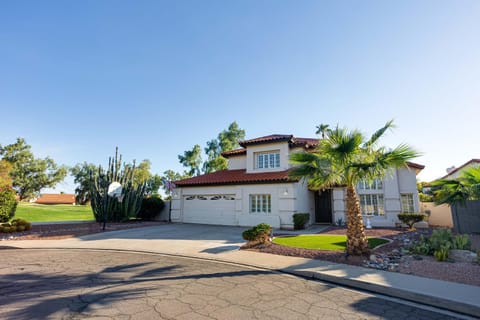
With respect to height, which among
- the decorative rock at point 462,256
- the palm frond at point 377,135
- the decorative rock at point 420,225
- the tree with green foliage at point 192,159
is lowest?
the decorative rock at point 420,225

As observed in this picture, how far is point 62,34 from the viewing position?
10.6m

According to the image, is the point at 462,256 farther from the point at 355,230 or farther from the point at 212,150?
the point at 212,150

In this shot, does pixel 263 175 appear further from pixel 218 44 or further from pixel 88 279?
pixel 88 279

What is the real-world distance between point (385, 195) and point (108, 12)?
64.3 feet

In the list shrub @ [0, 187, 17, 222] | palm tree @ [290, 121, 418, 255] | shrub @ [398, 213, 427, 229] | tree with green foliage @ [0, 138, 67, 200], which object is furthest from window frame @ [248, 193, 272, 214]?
tree with green foliage @ [0, 138, 67, 200]

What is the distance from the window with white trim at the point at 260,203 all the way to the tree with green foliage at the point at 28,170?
48833 mm

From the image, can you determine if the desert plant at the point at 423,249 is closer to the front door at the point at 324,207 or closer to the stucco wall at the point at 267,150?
the stucco wall at the point at 267,150

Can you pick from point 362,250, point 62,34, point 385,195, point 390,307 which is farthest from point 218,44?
point 385,195

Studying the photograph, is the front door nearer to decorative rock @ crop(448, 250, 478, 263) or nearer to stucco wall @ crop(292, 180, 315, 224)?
stucco wall @ crop(292, 180, 315, 224)

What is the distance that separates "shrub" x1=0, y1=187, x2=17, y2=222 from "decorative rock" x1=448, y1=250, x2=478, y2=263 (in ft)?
74.9

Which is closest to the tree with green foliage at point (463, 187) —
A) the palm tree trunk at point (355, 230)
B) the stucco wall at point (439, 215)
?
the palm tree trunk at point (355, 230)

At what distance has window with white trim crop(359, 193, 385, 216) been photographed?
16281 mm

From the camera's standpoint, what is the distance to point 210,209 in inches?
695

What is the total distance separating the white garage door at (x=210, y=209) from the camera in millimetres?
16875
